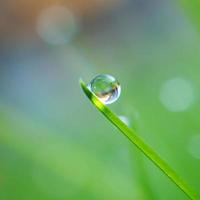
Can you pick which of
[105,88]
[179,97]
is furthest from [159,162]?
[179,97]

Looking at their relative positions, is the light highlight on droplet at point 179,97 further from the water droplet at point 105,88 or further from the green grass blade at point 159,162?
the green grass blade at point 159,162

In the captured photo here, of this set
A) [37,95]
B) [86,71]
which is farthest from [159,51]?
[37,95]

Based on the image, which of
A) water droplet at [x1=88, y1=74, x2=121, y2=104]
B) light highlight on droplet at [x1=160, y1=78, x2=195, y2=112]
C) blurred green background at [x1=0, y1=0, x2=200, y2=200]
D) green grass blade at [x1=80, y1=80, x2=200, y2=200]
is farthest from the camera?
light highlight on droplet at [x1=160, y1=78, x2=195, y2=112]

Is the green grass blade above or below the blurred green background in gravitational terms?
above

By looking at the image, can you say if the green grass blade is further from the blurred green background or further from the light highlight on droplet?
the light highlight on droplet

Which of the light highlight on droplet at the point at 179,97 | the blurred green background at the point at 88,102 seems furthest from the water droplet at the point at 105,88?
the light highlight on droplet at the point at 179,97

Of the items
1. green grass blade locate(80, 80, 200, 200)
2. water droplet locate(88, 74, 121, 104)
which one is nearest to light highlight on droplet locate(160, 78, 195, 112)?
water droplet locate(88, 74, 121, 104)
